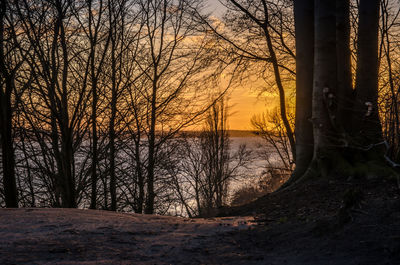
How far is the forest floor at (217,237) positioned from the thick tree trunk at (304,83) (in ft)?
8.28

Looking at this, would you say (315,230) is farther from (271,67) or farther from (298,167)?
(271,67)

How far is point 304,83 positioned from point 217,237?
4.85 m

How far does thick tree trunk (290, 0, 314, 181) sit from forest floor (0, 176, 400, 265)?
99.3 inches

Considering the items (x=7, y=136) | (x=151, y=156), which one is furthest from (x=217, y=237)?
(x=151, y=156)

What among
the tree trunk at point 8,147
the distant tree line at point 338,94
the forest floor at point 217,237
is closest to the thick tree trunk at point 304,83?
the distant tree line at point 338,94

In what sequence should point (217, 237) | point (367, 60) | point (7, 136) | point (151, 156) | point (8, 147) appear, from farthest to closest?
point (151, 156) < point (367, 60) < point (7, 136) < point (8, 147) < point (217, 237)

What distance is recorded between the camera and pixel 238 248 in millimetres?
4047

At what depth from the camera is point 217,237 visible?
4555 millimetres

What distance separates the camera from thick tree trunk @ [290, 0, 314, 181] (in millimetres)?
8188

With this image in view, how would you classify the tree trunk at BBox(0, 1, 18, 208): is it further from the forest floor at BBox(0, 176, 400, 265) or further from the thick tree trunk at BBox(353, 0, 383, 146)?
the thick tree trunk at BBox(353, 0, 383, 146)

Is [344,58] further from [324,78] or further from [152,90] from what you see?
[152,90]

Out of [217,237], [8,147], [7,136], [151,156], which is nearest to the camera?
[217,237]

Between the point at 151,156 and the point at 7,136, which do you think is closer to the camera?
the point at 7,136

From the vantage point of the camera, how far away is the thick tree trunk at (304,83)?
8.19m
